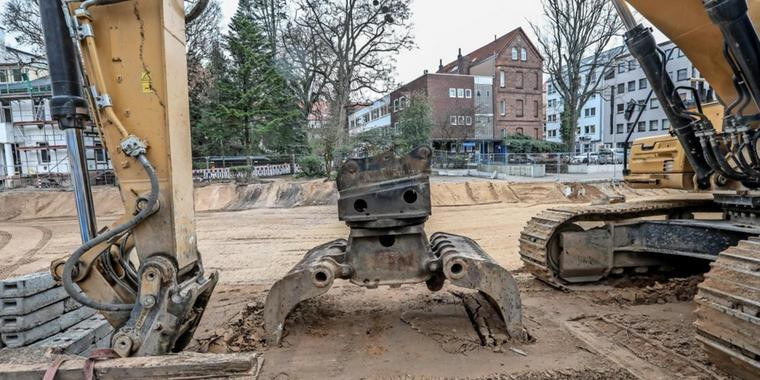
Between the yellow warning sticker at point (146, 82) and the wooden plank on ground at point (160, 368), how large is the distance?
1663 millimetres

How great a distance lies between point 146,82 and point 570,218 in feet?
14.8

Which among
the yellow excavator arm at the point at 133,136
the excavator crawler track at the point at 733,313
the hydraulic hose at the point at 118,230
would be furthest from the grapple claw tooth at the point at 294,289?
the excavator crawler track at the point at 733,313

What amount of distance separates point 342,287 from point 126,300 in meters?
2.92

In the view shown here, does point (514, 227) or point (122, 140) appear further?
point (514, 227)

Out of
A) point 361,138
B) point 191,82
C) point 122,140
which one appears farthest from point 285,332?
point 191,82

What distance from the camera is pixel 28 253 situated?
31.0 ft

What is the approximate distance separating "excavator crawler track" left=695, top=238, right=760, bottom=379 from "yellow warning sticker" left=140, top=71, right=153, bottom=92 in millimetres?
3847

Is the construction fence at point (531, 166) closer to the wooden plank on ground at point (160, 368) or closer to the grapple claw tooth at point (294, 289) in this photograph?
the grapple claw tooth at point (294, 289)

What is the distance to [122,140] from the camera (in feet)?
9.22

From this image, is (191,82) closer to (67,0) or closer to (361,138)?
(361,138)

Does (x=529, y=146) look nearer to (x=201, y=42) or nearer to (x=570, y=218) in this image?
(x=201, y=42)

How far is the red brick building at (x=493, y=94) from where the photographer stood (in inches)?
1560

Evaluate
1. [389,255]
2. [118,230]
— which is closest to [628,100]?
[389,255]

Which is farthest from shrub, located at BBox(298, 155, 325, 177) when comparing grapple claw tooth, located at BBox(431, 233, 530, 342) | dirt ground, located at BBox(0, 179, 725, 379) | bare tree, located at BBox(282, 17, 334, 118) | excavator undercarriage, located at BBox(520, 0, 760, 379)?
grapple claw tooth, located at BBox(431, 233, 530, 342)
